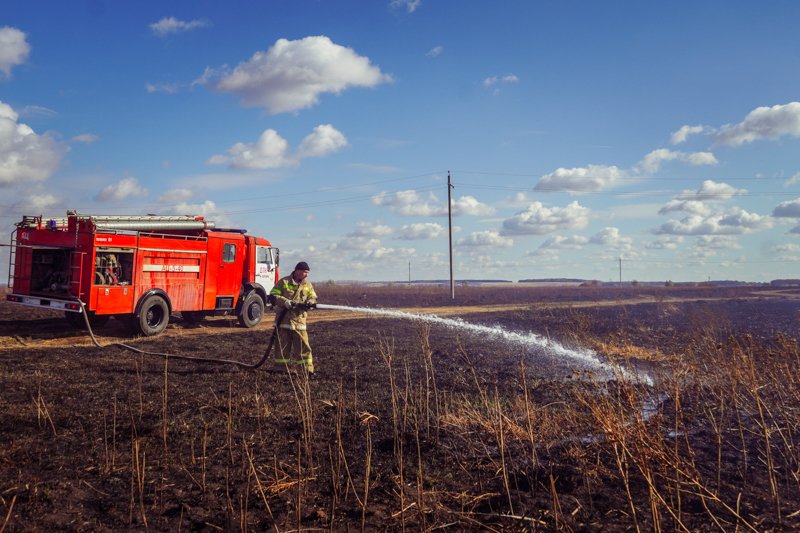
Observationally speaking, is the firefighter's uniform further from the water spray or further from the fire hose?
the water spray

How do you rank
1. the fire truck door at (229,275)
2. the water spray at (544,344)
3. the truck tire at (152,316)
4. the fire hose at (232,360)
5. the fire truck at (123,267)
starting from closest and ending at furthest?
the fire hose at (232,360) < the water spray at (544,344) < the fire truck at (123,267) < the truck tire at (152,316) < the fire truck door at (229,275)

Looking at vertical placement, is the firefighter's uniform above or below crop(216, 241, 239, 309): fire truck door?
below

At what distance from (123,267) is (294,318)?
6446 mm

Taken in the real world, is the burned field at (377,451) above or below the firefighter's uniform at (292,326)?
below

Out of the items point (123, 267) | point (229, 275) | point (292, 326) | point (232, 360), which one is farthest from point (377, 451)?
point (229, 275)

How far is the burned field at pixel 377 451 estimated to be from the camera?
4164 mm

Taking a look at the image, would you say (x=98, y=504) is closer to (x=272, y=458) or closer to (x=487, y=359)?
(x=272, y=458)

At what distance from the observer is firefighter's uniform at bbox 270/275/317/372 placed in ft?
30.8

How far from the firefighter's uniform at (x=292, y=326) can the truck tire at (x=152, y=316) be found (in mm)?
5910

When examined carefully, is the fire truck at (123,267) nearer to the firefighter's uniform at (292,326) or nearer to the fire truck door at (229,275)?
the fire truck door at (229,275)

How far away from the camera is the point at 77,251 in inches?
492

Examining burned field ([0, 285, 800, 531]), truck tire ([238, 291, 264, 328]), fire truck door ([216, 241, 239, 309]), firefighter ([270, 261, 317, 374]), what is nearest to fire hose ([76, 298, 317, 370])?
firefighter ([270, 261, 317, 374])

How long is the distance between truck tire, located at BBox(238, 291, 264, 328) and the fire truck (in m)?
0.64

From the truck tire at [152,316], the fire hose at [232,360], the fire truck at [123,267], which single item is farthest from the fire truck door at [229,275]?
the fire hose at [232,360]
